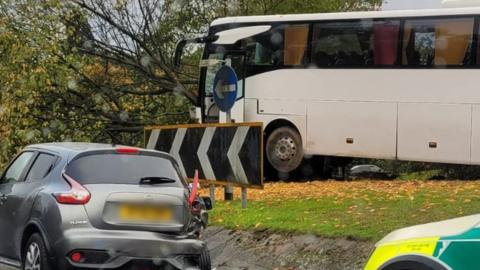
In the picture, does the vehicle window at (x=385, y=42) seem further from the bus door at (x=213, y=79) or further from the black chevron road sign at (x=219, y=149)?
the black chevron road sign at (x=219, y=149)

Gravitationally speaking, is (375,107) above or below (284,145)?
above

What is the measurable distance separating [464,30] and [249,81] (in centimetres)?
496

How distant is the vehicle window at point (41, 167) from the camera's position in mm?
7172

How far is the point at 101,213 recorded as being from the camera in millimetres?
6586

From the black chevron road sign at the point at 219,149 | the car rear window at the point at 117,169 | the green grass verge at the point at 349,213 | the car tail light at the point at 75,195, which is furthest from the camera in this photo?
the black chevron road sign at the point at 219,149

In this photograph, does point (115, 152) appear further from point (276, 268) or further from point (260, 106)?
point (260, 106)

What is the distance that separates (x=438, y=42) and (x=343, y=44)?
215 centimetres

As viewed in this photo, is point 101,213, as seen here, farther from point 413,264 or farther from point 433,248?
point 433,248

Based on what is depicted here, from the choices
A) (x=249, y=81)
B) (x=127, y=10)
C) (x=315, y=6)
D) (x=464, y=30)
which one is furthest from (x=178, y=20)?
(x=464, y=30)

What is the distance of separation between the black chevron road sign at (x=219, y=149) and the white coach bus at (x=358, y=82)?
14.6 ft

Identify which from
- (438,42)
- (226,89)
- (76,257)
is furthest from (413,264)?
(438,42)

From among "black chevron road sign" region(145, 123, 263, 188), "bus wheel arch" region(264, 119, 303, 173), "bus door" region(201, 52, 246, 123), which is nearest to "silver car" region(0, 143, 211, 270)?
"black chevron road sign" region(145, 123, 263, 188)

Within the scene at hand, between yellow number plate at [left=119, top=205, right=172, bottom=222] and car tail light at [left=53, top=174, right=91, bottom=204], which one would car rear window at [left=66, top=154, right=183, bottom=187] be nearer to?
car tail light at [left=53, top=174, right=91, bottom=204]

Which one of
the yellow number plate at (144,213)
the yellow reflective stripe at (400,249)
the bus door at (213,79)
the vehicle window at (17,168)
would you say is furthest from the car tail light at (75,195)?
the bus door at (213,79)
